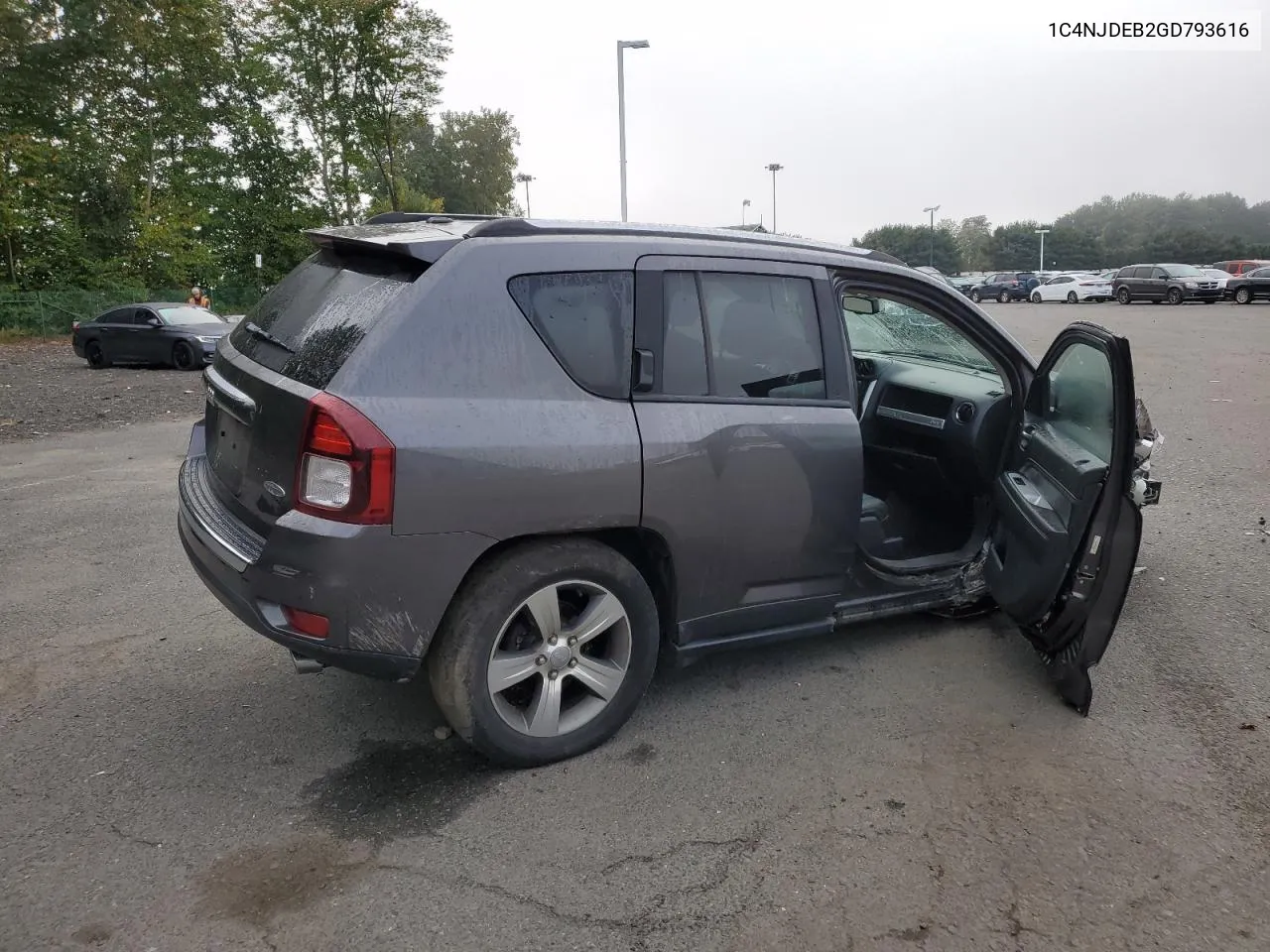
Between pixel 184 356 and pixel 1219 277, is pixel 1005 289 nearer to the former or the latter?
pixel 1219 277

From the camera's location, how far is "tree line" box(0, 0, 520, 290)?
1140 inches

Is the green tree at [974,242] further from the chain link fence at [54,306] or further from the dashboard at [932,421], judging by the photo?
the dashboard at [932,421]

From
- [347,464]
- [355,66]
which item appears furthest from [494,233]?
[355,66]

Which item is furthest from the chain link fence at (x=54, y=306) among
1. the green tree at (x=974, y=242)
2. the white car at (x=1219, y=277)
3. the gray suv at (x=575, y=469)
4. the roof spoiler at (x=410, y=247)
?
the green tree at (x=974, y=242)

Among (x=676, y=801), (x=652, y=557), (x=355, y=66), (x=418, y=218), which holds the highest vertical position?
(x=355, y=66)

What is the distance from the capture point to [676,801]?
3.12 metres

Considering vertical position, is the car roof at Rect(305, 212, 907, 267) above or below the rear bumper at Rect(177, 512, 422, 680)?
above

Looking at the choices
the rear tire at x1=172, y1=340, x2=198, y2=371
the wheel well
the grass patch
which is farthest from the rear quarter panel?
the grass patch

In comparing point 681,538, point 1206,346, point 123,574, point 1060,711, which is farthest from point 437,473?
point 1206,346

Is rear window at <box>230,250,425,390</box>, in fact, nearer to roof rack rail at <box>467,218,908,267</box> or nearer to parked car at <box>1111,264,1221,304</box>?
roof rack rail at <box>467,218,908,267</box>

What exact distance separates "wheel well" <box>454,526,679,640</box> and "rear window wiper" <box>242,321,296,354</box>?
3.75 ft

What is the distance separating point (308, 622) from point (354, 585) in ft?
0.68

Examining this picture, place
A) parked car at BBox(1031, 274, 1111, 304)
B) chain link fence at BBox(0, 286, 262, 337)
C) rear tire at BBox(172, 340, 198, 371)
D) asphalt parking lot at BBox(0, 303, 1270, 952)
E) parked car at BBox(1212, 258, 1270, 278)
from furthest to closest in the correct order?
parked car at BBox(1031, 274, 1111, 304) → parked car at BBox(1212, 258, 1270, 278) → chain link fence at BBox(0, 286, 262, 337) → rear tire at BBox(172, 340, 198, 371) → asphalt parking lot at BBox(0, 303, 1270, 952)

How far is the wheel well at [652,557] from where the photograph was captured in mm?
3414
